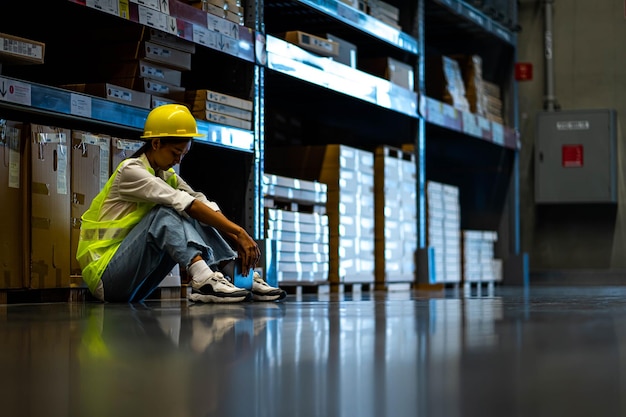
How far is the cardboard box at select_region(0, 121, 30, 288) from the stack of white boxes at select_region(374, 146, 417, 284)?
4.33 m

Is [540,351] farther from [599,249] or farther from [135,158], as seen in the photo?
[599,249]

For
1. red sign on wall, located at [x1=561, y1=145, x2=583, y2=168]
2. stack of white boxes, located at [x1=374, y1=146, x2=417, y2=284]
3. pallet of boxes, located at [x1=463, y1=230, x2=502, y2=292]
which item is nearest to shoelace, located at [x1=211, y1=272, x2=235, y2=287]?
stack of white boxes, located at [x1=374, y1=146, x2=417, y2=284]

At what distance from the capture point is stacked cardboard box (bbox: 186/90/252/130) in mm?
6762

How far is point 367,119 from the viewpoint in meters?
10.2

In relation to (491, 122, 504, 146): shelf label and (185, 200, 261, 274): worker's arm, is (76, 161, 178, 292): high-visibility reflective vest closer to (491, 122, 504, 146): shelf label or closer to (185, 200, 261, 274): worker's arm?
(185, 200, 261, 274): worker's arm

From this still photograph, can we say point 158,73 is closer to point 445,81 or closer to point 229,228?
point 229,228

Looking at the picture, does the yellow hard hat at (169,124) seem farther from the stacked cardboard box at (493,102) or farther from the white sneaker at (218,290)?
the stacked cardboard box at (493,102)

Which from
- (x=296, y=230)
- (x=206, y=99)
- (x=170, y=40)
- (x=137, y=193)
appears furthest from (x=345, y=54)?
(x=137, y=193)

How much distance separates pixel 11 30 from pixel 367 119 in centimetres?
433

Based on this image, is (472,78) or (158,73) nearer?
(158,73)

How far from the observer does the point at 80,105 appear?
5.62 metres

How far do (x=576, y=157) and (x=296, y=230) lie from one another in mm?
5759

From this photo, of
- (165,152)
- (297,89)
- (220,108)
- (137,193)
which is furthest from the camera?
(297,89)

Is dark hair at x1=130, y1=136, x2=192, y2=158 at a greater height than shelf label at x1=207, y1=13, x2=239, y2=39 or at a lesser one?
lesser
